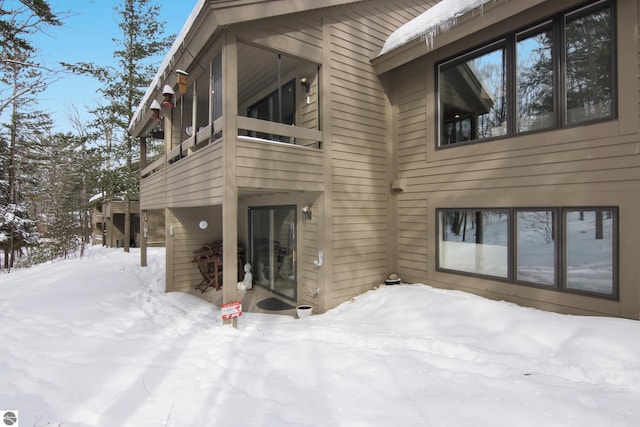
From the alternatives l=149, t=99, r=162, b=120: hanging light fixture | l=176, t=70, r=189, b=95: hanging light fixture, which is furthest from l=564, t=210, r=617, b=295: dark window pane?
l=149, t=99, r=162, b=120: hanging light fixture

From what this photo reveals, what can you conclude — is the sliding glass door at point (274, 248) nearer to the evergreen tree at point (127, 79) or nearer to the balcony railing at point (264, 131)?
the balcony railing at point (264, 131)

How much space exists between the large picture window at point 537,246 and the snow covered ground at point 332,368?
0.56m

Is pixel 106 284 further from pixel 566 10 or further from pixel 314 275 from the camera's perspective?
pixel 566 10

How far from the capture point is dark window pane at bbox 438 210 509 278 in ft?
16.7

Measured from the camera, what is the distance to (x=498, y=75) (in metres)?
5.20

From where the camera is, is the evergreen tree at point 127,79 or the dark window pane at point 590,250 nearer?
the dark window pane at point 590,250

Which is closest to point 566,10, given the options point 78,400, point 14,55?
point 78,400

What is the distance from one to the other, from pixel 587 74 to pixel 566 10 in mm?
990

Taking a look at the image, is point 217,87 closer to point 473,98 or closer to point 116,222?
point 473,98

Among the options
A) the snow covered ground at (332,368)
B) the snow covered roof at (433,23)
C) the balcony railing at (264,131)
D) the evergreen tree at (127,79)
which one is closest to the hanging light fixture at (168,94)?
the balcony railing at (264,131)

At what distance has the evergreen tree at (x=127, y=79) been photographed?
48.8 ft

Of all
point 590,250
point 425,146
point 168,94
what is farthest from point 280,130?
point 590,250

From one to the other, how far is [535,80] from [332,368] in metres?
5.14

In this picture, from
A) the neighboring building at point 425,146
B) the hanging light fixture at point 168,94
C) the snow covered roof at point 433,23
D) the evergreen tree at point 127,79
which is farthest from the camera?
the evergreen tree at point 127,79
